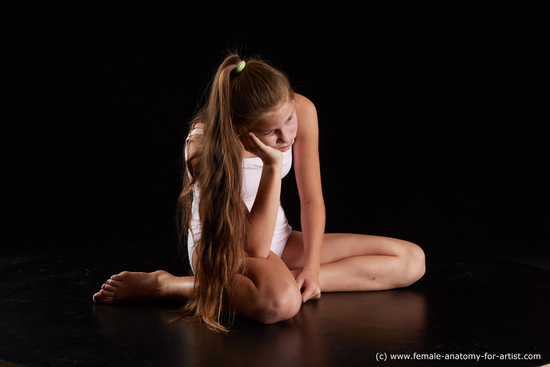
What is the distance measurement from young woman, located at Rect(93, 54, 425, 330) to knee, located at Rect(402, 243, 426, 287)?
103 mm

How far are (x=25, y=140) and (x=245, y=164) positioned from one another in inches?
79.2

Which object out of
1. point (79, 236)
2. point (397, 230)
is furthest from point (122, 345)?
point (397, 230)

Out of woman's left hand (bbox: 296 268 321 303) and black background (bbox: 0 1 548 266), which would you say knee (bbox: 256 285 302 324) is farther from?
black background (bbox: 0 1 548 266)

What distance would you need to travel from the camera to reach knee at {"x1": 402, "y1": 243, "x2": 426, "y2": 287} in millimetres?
2369

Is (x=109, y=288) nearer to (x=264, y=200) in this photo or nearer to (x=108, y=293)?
(x=108, y=293)

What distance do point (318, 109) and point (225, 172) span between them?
186cm

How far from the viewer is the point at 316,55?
3748 mm

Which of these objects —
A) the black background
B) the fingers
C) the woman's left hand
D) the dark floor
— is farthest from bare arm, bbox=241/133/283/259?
the black background

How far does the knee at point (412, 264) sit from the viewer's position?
7.77 feet

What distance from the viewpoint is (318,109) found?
149 inches

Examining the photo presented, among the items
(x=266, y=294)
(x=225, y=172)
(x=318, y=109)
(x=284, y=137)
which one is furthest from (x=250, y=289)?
(x=318, y=109)

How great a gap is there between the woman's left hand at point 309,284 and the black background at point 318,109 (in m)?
1.63

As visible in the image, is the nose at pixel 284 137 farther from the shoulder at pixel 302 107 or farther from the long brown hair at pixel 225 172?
the shoulder at pixel 302 107

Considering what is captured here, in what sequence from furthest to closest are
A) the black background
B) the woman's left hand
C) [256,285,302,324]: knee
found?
the black background → the woman's left hand → [256,285,302,324]: knee
